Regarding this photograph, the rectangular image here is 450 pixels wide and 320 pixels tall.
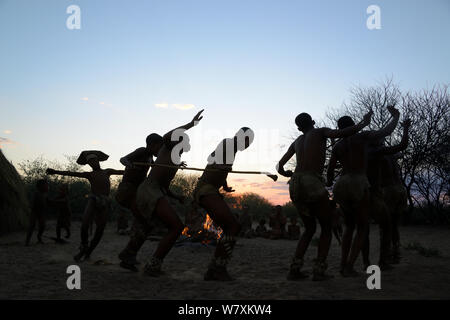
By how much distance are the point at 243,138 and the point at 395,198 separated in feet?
8.60

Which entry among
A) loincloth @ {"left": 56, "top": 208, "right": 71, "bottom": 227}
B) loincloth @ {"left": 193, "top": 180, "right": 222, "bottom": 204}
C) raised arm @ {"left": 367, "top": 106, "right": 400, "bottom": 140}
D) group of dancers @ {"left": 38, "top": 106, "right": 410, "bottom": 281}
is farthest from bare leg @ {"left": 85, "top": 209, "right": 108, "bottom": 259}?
loincloth @ {"left": 56, "top": 208, "right": 71, "bottom": 227}

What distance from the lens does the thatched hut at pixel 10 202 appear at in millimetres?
12305

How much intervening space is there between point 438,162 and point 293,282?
1624cm

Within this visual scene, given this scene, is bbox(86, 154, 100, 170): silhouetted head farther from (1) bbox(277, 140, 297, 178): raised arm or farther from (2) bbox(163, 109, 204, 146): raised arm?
(1) bbox(277, 140, 297, 178): raised arm

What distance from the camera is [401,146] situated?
15.3 ft

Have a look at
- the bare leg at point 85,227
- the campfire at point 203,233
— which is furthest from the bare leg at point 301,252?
the campfire at point 203,233

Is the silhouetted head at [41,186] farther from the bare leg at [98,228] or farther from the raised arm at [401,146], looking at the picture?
the raised arm at [401,146]

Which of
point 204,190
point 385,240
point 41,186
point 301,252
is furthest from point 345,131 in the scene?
point 41,186

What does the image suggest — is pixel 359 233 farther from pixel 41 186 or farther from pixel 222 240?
pixel 41 186

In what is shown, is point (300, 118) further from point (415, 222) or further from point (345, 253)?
point (415, 222)

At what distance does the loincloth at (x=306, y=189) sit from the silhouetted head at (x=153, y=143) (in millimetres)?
2131

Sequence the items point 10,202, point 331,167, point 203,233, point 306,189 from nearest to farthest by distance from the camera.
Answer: point 306,189
point 331,167
point 203,233
point 10,202

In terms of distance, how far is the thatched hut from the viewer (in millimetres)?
12305

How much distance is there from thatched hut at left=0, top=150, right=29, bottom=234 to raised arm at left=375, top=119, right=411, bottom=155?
12028 mm
